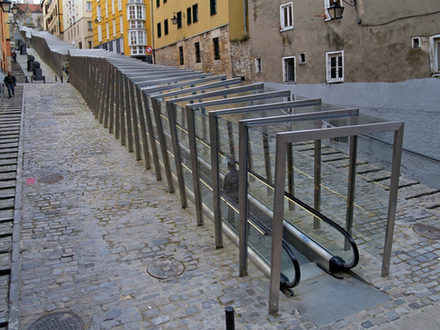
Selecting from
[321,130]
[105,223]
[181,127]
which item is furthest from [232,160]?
[105,223]

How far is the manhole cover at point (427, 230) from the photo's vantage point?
769 centimetres

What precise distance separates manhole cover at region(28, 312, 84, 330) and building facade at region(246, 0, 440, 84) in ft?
31.4

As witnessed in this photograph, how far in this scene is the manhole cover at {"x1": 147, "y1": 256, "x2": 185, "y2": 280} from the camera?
245 inches

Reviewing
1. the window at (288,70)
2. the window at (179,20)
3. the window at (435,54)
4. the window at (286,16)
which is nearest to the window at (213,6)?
the window at (179,20)

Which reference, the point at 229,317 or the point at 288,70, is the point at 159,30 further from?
the point at 229,317

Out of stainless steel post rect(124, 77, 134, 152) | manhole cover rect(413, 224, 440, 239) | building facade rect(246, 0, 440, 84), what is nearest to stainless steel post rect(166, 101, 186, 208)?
stainless steel post rect(124, 77, 134, 152)

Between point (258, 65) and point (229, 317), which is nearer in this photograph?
point (229, 317)

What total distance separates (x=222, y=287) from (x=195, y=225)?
223 centimetres

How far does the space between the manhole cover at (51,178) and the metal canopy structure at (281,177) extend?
3.47 m

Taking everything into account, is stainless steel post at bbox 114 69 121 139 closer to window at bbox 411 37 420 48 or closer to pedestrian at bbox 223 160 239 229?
pedestrian at bbox 223 160 239 229

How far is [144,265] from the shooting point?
6.50 meters

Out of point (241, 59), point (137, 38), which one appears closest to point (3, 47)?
point (137, 38)

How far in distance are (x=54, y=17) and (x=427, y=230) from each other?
85.6 meters

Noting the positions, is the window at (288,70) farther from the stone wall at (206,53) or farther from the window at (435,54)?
the window at (435,54)
